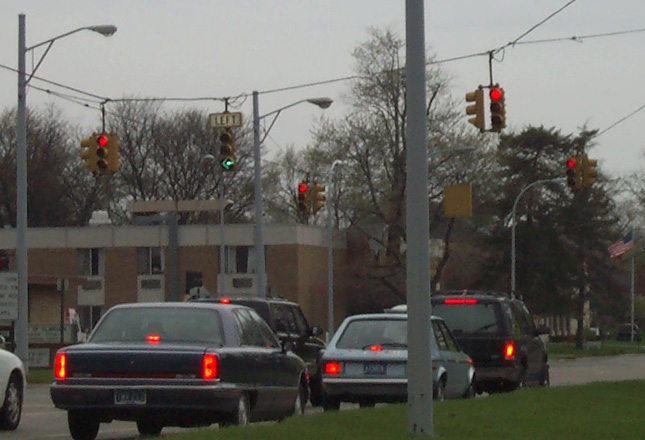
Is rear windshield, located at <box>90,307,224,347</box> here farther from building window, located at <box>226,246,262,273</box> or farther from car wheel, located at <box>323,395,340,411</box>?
building window, located at <box>226,246,262,273</box>

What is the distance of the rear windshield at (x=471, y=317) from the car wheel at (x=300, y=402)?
18.9 feet

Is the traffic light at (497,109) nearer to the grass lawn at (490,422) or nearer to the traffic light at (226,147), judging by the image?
the traffic light at (226,147)

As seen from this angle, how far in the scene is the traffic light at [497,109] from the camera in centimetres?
2691

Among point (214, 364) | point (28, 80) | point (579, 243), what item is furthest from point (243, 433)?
point (579, 243)

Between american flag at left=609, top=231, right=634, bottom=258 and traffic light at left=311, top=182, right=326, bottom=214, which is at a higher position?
traffic light at left=311, top=182, right=326, bottom=214

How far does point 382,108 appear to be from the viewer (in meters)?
67.5

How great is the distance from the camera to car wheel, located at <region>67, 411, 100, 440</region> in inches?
599

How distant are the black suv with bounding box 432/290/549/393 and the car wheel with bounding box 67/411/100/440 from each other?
9.50 m

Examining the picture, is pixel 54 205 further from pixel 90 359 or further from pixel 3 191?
pixel 90 359

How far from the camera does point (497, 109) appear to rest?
27.0 meters

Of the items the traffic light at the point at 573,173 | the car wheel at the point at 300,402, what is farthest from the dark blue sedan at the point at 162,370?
the traffic light at the point at 573,173

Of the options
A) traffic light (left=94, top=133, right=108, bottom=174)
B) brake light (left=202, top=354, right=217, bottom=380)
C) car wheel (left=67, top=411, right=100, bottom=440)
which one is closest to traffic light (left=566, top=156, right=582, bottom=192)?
traffic light (left=94, top=133, right=108, bottom=174)

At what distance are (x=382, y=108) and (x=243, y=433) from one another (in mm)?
55000

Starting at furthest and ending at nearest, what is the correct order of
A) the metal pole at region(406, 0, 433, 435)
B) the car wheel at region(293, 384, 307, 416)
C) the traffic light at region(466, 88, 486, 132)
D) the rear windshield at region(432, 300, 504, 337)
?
the traffic light at region(466, 88, 486, 132)
the rear windshield at region(432, 300, 504, 337)
the car wheel at region(293, 384, 307, 416)
the metal pole at region(406, 0, 433, 435)
